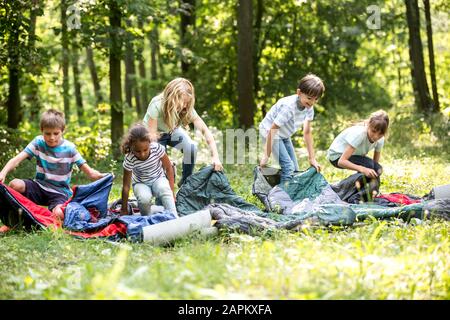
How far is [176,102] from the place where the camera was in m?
6.61

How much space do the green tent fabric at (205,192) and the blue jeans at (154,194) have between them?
0.32 meters

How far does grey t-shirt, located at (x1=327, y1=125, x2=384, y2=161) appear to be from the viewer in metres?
7.07

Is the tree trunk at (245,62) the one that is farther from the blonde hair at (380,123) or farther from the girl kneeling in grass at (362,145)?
the blonde hair at (380,123)

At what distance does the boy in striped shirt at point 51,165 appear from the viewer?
6.17m

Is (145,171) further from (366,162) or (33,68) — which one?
(33,68)

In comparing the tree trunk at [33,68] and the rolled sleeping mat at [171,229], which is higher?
the tree trunk at [33,68]

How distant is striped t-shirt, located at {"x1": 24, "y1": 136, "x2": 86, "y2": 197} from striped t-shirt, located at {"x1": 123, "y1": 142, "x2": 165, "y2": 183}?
57 cm

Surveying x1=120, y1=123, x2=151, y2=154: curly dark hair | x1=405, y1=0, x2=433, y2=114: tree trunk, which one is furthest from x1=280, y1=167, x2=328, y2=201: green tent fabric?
x1=405, y1=0, x2=433, y2=114: tree trunk

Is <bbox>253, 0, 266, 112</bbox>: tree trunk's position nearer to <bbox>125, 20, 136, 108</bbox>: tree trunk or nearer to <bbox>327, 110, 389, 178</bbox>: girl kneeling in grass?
<bbox>125, 20, 136, 108</bbox>: tree trunk

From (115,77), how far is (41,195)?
300 inches

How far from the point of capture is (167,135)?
23.0ft

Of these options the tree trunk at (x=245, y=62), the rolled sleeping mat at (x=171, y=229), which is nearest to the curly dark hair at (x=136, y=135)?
the rolled sleeping mat at (x=171, y=229)

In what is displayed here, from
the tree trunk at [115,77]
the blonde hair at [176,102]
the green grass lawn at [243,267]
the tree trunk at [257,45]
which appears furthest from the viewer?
the tree trunk at [257,45]
